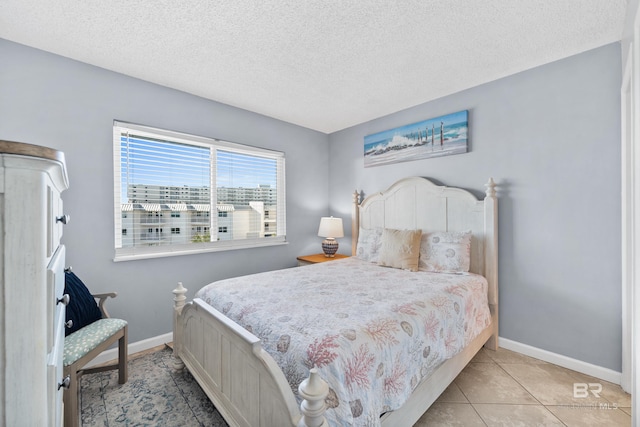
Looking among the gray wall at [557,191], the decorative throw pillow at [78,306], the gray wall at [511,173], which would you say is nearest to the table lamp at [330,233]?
the gray wall at [511,173]

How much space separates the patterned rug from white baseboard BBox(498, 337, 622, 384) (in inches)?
98.9

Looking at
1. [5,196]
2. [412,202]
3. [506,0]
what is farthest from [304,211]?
[5,196]

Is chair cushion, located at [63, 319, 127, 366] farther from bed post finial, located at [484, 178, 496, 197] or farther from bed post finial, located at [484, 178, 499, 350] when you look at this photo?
bed post finial, located at [484, 178, 496, 197]

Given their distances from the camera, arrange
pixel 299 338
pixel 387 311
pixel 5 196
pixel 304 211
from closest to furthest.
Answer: pixel 5 196 < pixel 299 338 < pixel 387 311 < pixel 304 211

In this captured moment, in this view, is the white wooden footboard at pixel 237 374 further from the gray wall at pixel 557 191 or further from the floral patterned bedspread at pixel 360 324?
the gray wall at pixel 557 191

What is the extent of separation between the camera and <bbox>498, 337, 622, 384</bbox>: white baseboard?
6.84 feet

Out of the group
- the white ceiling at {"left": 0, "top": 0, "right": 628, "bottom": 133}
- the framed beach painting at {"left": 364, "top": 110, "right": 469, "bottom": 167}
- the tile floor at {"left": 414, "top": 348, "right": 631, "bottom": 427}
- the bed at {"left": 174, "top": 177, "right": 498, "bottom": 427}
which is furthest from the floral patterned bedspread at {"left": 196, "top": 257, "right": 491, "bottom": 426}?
the white ceiling at {"left": 0, "top": 0, "right": 628, "bottom": 133}

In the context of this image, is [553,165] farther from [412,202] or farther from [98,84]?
[98,84]

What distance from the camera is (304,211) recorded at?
4.02 metres

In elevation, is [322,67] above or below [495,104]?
above

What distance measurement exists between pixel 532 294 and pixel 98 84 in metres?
4.20

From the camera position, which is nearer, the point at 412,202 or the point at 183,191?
the point at 183,191

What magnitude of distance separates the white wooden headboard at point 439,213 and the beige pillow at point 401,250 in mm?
368

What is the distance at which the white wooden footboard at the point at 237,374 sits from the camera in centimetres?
98
